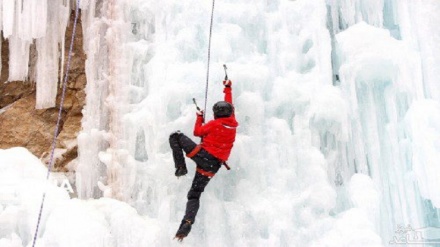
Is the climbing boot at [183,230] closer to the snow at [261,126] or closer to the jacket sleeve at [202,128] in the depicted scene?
the snow at [261,126]

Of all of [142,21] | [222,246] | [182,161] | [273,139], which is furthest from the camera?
[142,21]

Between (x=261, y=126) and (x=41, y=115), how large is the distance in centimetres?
332

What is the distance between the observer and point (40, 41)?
624 cm

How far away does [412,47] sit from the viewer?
5441 mm

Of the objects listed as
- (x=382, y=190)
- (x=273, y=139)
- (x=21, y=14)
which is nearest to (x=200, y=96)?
(x=273, y=139)

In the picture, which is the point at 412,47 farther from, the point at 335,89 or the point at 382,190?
the point at 382,190

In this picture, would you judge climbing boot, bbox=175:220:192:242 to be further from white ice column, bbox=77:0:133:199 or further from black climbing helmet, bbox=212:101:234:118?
white ice column, bbox=77:0:133:199

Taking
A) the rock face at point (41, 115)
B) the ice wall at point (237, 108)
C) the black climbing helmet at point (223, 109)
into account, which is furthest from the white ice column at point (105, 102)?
the black climbing helmet at point (223, 109)

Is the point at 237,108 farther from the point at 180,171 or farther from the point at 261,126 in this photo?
the point at 180,171

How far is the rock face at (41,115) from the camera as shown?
20.9 ft

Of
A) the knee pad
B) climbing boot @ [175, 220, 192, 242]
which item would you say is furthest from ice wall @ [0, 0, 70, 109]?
climbing boot @ [175, 220, 192, 242]

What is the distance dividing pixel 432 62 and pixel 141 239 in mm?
3868

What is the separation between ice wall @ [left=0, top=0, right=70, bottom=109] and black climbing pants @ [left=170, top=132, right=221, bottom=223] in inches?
105

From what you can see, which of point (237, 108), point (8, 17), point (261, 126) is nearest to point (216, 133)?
point (237, 108)
